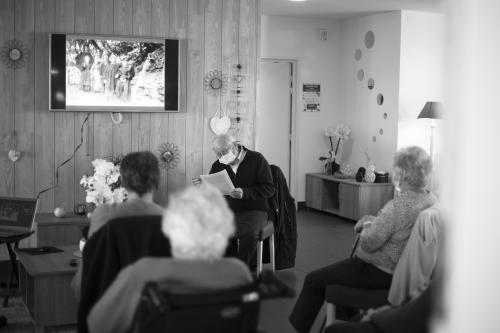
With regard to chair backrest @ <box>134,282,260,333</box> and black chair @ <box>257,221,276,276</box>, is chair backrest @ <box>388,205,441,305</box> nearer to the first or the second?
chair backrest @ <box>134,282,260,333</box>

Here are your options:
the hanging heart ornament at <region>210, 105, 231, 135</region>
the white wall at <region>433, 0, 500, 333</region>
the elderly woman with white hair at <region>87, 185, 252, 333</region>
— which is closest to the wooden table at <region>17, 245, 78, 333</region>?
the elderly woman with white hair at <region>87, 185, 252, 333</region>

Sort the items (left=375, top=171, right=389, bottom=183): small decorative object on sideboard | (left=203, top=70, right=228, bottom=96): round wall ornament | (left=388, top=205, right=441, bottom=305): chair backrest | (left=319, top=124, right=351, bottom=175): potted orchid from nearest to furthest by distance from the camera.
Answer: (left=388, top=205, right=441, bottom=305): chair backrest, (left=203, top=70, right=228, bottom=96): round wall ornament, (left=375, top=171, right=389, bottom=183): small decorative object on sideboard, (left=319, top=124, right=351, bottom=175): potted orchid

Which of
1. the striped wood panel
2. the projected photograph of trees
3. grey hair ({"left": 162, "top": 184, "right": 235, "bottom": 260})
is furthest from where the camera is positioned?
the projected photograph of trees

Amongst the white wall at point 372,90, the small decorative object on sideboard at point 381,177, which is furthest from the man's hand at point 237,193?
the white wall at point 372,90

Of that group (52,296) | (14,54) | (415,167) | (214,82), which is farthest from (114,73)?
(415,167)

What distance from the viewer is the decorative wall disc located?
6082mm

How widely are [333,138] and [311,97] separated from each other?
0.66 metres

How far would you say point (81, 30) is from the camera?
18.8 ft

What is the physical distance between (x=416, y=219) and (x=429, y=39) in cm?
541

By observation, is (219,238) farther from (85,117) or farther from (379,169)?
(379,169)

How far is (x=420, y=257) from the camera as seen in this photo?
3.05 m

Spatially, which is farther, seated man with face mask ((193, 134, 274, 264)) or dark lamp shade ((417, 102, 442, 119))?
dark lamp shade ((417, 102, 442, 119))

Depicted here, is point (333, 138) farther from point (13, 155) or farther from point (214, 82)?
point (13, 155)

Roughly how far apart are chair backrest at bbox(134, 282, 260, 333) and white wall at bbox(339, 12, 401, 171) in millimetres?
6344
